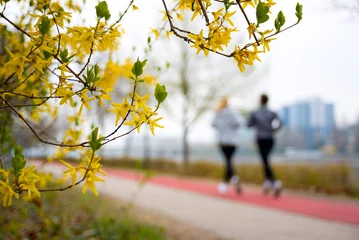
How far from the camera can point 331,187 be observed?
27.5ft

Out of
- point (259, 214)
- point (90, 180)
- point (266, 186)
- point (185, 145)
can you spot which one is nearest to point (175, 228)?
point (259, 214)

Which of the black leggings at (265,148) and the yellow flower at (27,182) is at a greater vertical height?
the black leggings at (265,148)

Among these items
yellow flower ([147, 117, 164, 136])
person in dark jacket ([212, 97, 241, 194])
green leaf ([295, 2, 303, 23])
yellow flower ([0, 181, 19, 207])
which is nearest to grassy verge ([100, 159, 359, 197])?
person in dark jacket ([212, 97, 241, 194])

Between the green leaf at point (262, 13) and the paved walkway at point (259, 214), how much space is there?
3.16m

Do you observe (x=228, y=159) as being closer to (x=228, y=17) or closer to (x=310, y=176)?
(x=310, y=176)

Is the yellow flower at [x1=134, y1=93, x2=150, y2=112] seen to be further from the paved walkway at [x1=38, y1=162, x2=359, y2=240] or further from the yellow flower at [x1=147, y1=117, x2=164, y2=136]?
the paved walkway at [x1=38, y1=162, x2=359, y2=240]

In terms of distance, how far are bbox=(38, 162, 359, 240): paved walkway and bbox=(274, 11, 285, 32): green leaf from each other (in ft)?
10.2

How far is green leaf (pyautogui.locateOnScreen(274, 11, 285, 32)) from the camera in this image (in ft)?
4.84

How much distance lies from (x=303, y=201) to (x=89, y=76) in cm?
635

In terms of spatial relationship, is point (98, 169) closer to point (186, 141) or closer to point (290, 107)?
point (186, 141)

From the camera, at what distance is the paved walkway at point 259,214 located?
4.33 metres

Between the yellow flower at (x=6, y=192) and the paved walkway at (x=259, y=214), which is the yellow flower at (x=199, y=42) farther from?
the paved walkway at (x=259, y=214)

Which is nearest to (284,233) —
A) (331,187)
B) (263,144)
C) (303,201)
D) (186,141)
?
(303,201)

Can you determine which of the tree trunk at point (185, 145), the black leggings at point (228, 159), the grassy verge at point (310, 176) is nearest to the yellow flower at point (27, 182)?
the black leggings at point (228, 159)
